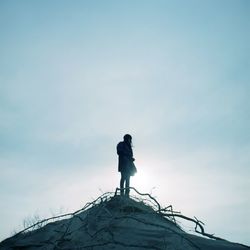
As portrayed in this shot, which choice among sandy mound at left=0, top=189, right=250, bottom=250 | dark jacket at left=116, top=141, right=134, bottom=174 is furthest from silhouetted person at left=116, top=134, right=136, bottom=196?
sandy mound at left=0, top=189, right=250, bottom=250

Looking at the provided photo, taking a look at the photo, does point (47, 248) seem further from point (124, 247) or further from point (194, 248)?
point (194, 248)

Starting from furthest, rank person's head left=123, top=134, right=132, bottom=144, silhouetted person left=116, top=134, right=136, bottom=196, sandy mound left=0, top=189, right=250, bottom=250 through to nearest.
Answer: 1. person's head left=123, top=134, right=132, bottom=144
2. silhouetted person left=116, top=134, right=136, bottom=196
3. sandy mound left=0, top=189, right=250, bottom=250

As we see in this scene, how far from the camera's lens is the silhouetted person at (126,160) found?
9609mm

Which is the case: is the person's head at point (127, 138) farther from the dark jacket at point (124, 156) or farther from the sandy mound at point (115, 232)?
the sandy mound at point (115, 232)

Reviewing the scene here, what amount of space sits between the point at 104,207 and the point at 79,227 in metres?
0.67

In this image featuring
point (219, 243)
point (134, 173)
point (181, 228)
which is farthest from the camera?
point (134, 173)

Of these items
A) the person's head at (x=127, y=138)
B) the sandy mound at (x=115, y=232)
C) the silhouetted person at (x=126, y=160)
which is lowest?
the sandy mound at (x=115, y=232)

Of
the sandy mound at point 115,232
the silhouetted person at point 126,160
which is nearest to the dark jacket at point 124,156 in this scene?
the silhouetted person at point 126,160

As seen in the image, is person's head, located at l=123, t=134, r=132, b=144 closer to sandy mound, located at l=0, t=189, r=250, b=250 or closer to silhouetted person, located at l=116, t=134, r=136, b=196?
silhouetted person, located at l=116, t=134, r=136, b=196

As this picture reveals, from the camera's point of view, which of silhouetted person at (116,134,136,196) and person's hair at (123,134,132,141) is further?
person's hair at (123,134,132,141)

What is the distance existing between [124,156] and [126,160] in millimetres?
118

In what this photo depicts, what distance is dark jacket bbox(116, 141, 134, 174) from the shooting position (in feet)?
31.6

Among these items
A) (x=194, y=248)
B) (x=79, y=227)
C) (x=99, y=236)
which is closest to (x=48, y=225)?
(x=79, y=227)

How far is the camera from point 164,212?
8133 mm
